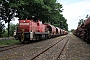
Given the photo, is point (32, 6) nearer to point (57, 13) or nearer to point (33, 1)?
point (33, 1)

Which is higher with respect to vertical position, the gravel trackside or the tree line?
the tree line

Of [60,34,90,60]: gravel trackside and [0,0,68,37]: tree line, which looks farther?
[0,0,68,37]: tree line

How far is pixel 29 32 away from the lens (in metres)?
27.1

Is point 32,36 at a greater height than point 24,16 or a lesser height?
lesser

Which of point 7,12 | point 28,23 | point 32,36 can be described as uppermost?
point 7,12

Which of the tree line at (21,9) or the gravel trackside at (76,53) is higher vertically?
the tree line at (21,9)

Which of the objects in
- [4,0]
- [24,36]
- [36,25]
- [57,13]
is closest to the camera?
[24,36]

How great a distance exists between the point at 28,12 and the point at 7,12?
4.24 metres

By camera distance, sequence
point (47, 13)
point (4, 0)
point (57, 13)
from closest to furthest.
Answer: point (4, 0), point (47, 13), point (57, 13)

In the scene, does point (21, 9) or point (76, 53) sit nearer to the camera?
point (76, 53)

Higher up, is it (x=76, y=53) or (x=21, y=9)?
(x=21, y=9)

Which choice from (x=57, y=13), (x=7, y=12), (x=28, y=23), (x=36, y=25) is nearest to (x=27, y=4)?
(x=7, y=12)

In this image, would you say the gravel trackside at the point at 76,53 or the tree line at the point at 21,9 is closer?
the gravel trackside at the point at 76,53

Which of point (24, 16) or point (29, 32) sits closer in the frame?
point (29, 32)
